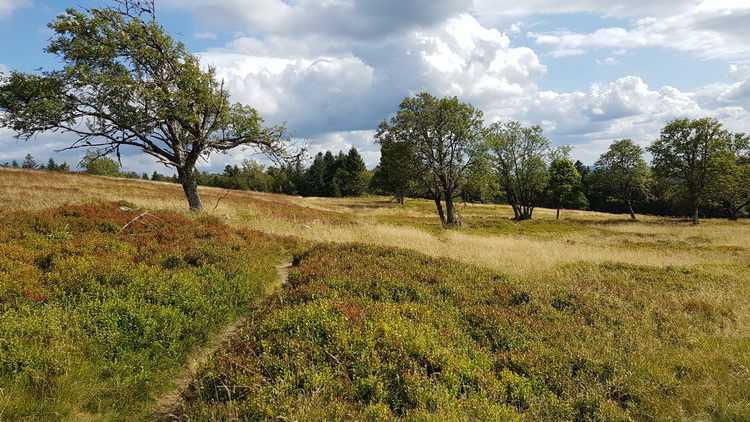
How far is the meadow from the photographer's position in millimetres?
4094

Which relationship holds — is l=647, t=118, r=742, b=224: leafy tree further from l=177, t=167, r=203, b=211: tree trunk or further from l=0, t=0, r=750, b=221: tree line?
l=177, t=167, r=203, b=211: tree trunk

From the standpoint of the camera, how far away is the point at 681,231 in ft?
111

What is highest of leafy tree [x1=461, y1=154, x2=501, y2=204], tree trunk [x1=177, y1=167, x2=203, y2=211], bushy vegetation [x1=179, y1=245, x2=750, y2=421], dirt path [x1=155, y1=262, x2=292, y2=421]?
leafy tree [x1=461, y1=154, x2=501, y2=204]

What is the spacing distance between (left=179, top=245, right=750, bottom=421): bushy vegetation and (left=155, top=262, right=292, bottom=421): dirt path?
0.41 meters

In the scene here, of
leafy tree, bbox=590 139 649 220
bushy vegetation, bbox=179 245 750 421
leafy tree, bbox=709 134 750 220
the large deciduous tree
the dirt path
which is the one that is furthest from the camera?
leafy tree, bbox=590 139 649 220

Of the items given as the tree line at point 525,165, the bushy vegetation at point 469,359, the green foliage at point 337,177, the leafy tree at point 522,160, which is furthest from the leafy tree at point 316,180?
the bushy vegetation at point 469,359

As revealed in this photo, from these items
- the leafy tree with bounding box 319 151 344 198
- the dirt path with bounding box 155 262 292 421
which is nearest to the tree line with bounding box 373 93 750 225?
the dirt path with bounding box 155 262 292 421

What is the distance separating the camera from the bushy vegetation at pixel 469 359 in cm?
398

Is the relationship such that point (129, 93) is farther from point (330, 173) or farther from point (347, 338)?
point (330, 173)

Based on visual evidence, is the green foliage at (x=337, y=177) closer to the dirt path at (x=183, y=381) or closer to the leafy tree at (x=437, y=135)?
the leafy tree at (x=437, y=135)

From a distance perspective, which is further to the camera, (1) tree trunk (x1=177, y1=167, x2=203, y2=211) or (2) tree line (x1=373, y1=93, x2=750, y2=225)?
(2) tree line (x1=373, y1=93, x2=750, y2=225)

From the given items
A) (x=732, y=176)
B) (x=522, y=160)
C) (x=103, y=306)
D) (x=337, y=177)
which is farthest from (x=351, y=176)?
(x=103, y=306)

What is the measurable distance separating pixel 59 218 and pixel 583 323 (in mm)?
16269

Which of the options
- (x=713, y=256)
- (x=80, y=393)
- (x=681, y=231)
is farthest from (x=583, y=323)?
(x=681, y=231)
